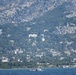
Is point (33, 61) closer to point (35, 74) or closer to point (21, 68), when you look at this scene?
point (21, 68)

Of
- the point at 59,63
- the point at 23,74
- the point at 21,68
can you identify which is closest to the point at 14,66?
the point at 21,68

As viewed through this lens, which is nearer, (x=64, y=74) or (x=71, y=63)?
(x=64, y=74)

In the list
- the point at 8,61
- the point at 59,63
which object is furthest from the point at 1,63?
the point at 59,63

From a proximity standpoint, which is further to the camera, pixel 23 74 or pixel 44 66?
pixel 44 66

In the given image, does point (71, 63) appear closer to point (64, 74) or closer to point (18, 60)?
point (18, 60)

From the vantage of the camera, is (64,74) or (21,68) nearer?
(64,74)

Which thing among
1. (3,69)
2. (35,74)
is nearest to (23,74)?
(35,74)

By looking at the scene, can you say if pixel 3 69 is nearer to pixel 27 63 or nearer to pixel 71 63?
pixel 27 63
